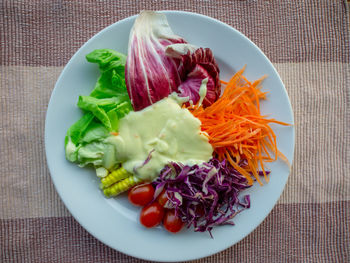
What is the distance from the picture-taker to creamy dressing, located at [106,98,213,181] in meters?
1.94

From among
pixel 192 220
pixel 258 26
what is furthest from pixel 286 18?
pixel 192 220

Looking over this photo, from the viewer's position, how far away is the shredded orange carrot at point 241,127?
76.6 inches

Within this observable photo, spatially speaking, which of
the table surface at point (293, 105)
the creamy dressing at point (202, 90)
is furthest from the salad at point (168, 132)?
the table surface at point (293, 105)

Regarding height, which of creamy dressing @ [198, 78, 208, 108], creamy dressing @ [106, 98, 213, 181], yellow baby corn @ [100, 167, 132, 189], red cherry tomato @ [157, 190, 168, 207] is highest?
creamy dressing @ [198, 78, 208, 108]

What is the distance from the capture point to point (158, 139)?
193 cm

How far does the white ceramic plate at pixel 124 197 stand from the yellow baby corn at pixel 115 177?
0.11 m

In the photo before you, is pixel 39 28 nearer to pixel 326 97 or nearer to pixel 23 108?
pixel 23 108

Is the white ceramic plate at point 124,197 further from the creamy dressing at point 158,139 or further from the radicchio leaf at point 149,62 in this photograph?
the creamy dressing at point 158,139

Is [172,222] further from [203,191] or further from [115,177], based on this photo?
[115,177]

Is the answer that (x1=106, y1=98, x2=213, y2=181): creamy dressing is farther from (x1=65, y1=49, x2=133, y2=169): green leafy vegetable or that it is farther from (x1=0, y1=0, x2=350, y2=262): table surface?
(x1=0, y1=0, x2=350, y2=262): table surface

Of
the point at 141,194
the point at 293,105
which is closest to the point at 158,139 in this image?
the point at 141,194

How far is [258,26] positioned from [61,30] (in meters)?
1.54

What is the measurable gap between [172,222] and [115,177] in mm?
498

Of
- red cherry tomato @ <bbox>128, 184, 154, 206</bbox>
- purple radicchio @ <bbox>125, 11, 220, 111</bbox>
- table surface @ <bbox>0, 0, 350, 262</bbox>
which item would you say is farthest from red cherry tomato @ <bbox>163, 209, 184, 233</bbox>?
purple radicchio @ <bbox>125, 11, 220, 111</bbox>
